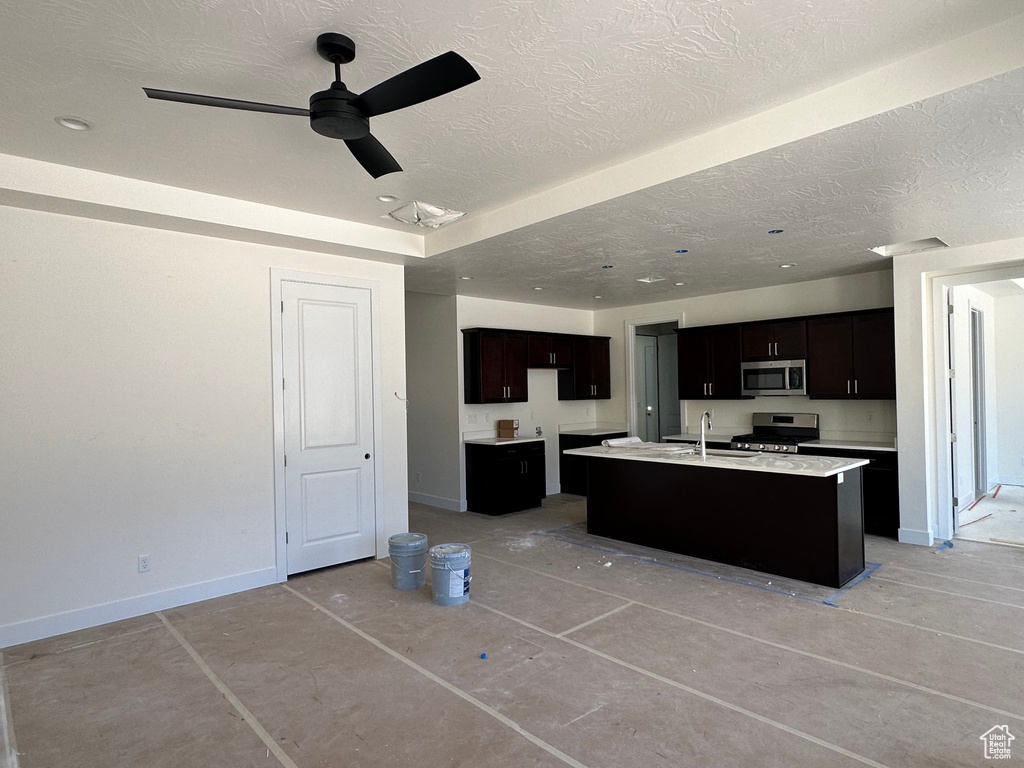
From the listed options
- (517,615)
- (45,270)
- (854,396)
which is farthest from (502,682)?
(854,396)

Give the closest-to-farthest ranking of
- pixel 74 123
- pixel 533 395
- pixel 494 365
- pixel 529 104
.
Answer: pixel 529 104
pixel 74 123
pixel 494 365
pixel 533 395

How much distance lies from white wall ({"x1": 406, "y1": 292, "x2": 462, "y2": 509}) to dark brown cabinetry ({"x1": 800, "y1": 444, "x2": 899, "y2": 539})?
4.05 metres

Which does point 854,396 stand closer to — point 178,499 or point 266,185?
point 266,185

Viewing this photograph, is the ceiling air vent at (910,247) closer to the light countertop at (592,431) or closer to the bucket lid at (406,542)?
the light countertop at (592,431)

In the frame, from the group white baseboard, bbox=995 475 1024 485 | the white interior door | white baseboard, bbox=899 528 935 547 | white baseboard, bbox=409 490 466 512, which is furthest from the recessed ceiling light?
white baseboard, bbox=995 475 1024 485

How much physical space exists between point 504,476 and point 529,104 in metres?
4.52

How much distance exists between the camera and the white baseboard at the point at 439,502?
6766mm

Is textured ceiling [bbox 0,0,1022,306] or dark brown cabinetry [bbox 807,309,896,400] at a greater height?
textured ceiling [bbox 0,0,1022,306]

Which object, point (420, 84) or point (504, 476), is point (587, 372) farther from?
point (420, 84)

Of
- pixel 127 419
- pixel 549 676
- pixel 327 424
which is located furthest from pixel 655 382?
pixel 127 419

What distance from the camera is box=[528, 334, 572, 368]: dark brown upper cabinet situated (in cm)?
723

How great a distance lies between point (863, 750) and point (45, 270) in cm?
475

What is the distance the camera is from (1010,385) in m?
7.17

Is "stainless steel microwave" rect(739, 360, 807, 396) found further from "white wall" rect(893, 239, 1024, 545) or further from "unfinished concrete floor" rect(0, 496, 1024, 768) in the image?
"unfinished concrete floor" rect(0, 496, 1024, 768)
